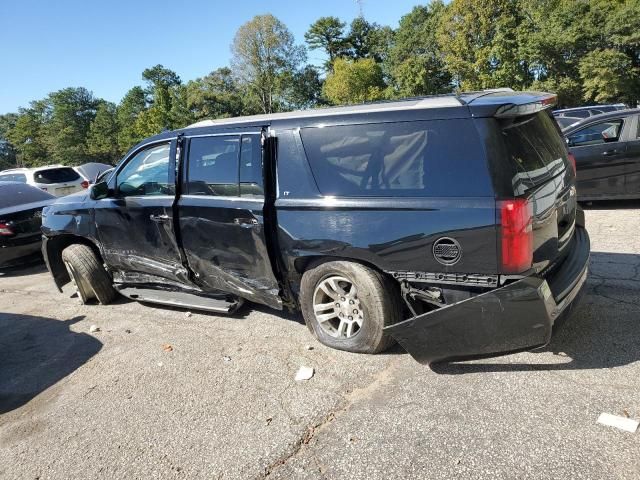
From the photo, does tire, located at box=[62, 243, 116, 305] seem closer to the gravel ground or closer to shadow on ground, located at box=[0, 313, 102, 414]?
shadow on ground, located at box=[0, 313, 102, 414]

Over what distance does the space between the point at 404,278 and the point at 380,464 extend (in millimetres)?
1184

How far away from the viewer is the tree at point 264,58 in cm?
6053

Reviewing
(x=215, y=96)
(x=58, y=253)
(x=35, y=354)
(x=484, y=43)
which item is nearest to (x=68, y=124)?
(x=215, y=96)

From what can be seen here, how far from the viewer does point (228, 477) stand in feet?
7.98

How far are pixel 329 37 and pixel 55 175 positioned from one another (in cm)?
6636

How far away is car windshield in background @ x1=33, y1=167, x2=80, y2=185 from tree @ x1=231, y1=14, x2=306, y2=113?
5025 centimetres

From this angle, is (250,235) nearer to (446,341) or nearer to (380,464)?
(446,341)

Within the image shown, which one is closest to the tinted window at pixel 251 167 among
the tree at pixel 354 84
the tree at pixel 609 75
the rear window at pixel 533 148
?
the rear window at pixel 533 148

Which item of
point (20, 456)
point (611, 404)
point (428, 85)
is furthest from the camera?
point (428, 85)

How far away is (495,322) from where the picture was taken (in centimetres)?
276

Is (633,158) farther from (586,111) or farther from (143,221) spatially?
(586,111)

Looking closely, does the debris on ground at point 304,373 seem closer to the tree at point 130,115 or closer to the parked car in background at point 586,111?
the parked car in background at point 586,111

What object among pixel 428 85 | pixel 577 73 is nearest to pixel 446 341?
pixel 577 73

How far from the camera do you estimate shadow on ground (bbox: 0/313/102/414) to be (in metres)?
3.71
